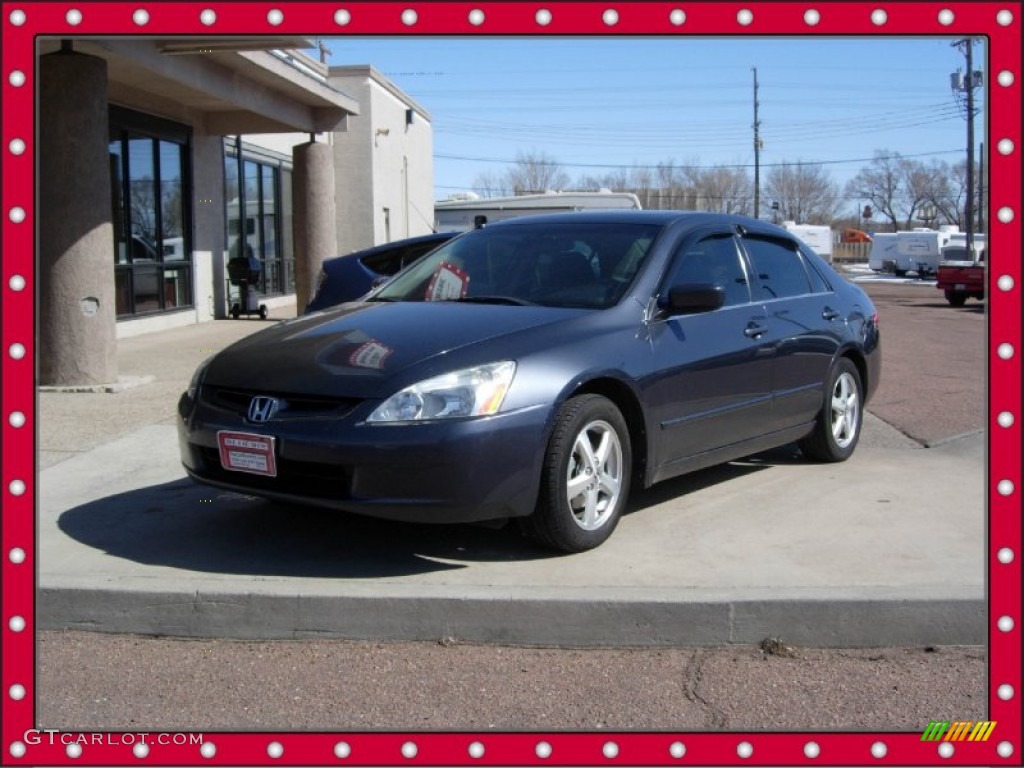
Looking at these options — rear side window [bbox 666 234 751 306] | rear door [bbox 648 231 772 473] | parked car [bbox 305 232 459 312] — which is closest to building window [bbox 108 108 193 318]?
parked car [bbox 305 232 459 312]

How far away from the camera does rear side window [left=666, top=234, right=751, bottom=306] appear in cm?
569

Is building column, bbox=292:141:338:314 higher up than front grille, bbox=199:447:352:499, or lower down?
higher up

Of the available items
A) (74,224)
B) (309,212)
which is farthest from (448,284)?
(309,212)

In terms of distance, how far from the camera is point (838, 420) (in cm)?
692

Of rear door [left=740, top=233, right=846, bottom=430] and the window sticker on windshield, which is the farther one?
rear door [left=740, top=233, right=846, bottom=430]

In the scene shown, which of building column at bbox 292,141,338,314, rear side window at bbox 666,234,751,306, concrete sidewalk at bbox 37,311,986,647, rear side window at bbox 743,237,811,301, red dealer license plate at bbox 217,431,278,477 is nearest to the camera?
concrete sidewalk at bbox 37,311,986,647

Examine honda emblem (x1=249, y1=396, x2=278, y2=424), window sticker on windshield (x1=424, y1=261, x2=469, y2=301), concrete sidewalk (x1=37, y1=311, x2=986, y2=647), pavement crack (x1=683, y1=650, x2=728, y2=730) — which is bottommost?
pavement crack (x1=683, y1=650, x2=728, y2=730)

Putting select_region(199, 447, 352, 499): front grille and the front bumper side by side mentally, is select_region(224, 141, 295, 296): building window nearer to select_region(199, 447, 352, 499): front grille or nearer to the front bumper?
select_region(199, 447, 352, 499): front grille

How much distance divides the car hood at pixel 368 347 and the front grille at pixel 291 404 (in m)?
0.03

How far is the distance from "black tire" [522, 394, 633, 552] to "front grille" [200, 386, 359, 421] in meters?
0.88

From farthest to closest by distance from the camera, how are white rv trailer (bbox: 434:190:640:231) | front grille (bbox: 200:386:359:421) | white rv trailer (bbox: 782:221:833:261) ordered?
white rv trailer (bbox: 782:221:833:261) → white rv trailer (bbox: 434:190:640:231) → front grille (bbox: 200:386:359:421)

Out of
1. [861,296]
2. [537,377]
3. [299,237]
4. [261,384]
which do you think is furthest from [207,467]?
[299,237]

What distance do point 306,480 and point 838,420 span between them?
373 cm

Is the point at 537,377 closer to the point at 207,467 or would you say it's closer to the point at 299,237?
the point at 207,467
